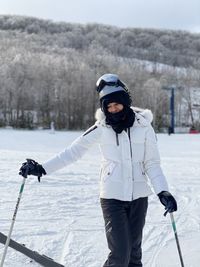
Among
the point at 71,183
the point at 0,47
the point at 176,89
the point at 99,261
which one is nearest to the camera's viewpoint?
the point at 99,261

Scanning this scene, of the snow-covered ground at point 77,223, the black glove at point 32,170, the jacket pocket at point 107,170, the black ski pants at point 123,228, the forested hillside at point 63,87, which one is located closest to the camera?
the black ski pants at point 123,228

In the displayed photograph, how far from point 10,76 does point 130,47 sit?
4211cm

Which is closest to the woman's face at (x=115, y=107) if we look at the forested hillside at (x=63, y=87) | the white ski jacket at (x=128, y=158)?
the white ski jacket at (x=128, y=158)

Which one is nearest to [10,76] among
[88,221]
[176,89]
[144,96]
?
[144,96]

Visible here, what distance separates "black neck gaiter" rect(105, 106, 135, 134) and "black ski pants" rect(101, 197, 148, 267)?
46 cm

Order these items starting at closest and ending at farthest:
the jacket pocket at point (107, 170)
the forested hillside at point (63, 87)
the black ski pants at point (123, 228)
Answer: the black ski pants at point (123, 228) < the jacket pocket at point (107, 170) < the forested hillside at point (63, 87)

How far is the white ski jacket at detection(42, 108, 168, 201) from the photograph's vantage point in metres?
3.05

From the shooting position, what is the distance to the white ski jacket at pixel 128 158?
3055mm

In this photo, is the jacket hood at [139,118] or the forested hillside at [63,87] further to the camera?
the forested hillside at [63,87]

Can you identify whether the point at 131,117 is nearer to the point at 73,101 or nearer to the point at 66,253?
the point at 66,253

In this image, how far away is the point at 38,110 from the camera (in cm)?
3866

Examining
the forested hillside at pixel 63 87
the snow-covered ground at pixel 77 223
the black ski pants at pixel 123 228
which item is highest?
the forested hillside at pixel 63 87

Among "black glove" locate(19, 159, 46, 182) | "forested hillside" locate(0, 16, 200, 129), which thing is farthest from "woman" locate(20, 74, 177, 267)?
"forested hillside" locate(0, 16, 200, 129)

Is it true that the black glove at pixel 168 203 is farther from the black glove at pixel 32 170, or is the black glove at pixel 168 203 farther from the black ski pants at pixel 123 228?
the black glove at pixel 32 170
